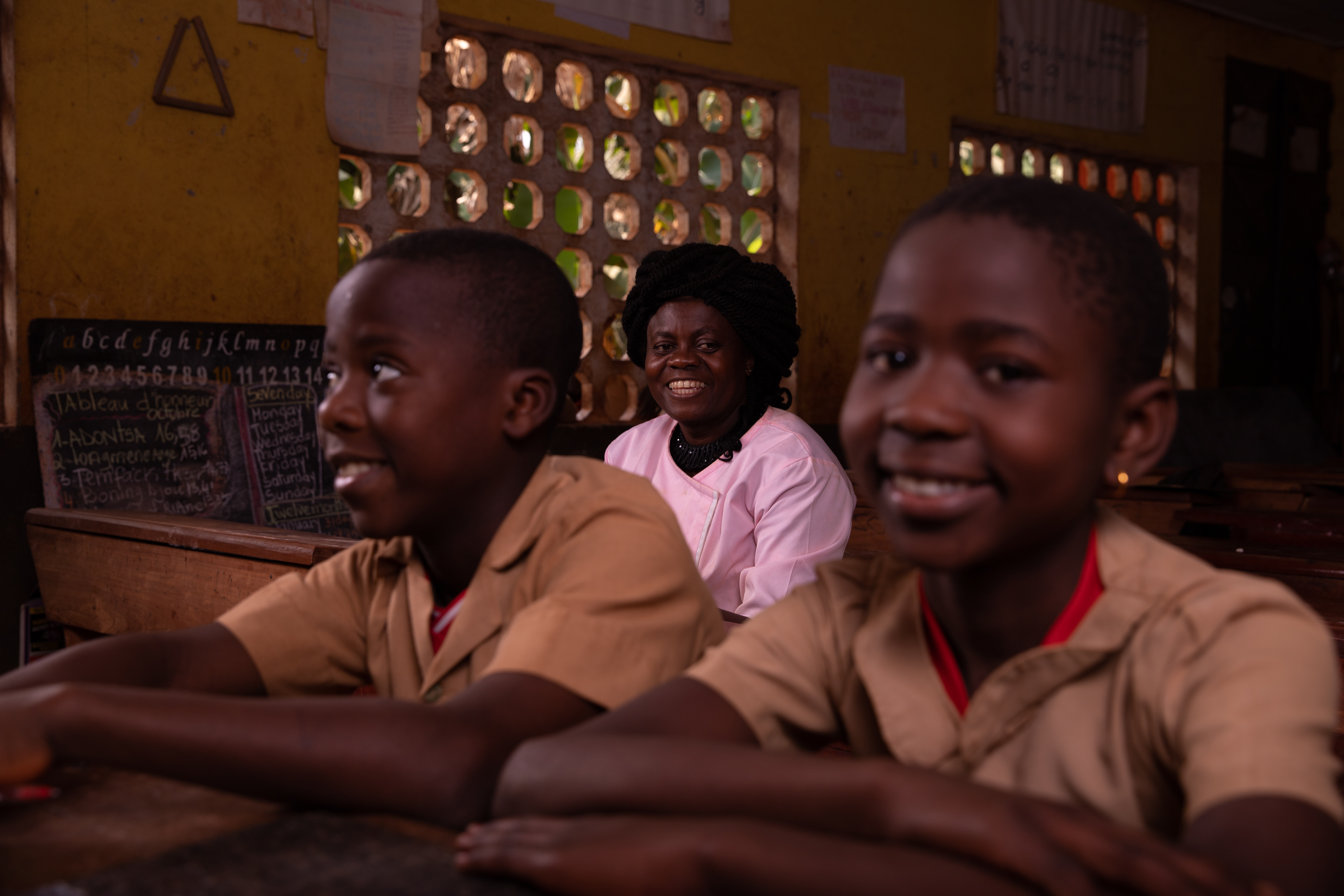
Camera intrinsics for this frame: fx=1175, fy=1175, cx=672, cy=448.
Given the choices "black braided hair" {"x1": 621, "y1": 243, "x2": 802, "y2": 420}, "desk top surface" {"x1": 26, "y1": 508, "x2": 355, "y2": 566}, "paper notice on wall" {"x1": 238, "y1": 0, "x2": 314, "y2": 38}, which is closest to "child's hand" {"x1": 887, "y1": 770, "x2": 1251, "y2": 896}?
"desk top surface" {"x1": 26, "y1": 508, "x2": 355, "y2": 566}

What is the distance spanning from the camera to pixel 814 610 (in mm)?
1030

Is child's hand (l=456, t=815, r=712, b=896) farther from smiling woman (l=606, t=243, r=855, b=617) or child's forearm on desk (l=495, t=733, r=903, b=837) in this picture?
smiling woman (l=606, t=243, r=855, b=617)

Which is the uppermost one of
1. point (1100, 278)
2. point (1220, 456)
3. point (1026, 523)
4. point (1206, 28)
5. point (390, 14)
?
point (1206, 28)

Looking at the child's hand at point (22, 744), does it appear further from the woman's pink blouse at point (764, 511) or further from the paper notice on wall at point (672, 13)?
the paper notice on wall at point (672, 13)

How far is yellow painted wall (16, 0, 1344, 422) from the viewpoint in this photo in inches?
124

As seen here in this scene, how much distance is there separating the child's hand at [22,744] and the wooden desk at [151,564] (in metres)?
0.93

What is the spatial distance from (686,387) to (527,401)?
132 cm

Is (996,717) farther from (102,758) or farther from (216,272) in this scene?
(216,272)

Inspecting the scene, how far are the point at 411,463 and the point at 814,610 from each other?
43 cm

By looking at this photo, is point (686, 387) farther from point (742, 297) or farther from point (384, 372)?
point (384, 372)

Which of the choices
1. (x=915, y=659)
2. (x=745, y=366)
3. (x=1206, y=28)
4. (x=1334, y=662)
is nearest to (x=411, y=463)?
(x=915, y=659)

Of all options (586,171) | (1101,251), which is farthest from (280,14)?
(1101,251)

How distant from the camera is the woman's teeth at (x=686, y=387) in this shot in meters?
2.56

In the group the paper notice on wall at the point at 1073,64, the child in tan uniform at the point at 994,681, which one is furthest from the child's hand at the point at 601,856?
the paper notice on wall at the point at 1073,64
